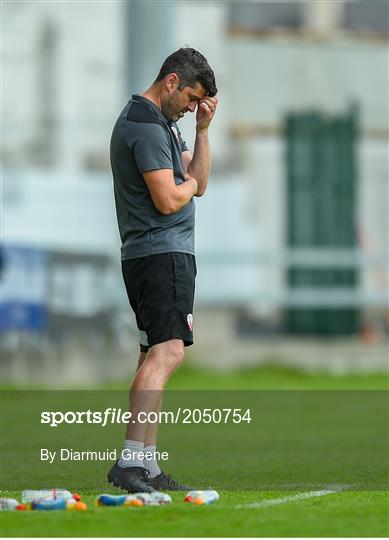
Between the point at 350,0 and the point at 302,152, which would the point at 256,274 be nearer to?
the point at 302,152

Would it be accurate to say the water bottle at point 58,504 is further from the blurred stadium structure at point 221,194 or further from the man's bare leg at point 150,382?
the blurred stadium structure at point 221,194

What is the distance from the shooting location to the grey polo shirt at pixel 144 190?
23.8 feet

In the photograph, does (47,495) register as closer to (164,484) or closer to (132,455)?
(132,455)

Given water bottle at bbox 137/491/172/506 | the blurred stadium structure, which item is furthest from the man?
the blurred stadium structure

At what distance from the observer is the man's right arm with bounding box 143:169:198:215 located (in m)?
7.20

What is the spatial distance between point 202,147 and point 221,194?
49.6 ft

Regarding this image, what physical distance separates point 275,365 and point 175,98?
1280cm

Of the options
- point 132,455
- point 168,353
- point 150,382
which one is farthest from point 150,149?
point 132,455

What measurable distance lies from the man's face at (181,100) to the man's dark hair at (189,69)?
2 cm

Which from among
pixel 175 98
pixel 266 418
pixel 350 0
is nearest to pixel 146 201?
pixel 175 98

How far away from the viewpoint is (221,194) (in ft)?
74.1

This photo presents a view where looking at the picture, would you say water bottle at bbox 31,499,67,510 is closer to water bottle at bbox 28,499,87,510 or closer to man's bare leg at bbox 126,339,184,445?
water bottle at bbox 28,499,87,510

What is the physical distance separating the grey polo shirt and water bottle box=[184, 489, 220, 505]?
3.84ft

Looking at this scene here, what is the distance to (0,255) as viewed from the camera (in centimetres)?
1675
